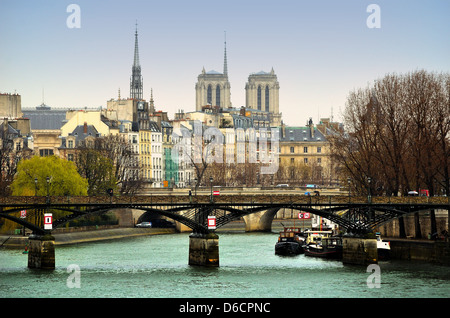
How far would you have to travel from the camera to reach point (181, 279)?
75062mm

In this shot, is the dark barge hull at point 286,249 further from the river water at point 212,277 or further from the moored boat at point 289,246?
the river water at point 212,277

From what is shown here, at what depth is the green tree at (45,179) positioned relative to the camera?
11200 centimetres

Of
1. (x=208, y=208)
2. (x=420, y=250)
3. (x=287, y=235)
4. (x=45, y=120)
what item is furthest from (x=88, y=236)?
(x=45, y=120)

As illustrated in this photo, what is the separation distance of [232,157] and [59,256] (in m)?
105

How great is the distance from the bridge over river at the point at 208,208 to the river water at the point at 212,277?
1591 mm

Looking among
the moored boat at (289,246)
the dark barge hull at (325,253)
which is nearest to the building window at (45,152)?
the moored boat at (289,246)

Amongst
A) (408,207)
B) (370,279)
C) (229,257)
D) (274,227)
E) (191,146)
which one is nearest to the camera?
(370,279)

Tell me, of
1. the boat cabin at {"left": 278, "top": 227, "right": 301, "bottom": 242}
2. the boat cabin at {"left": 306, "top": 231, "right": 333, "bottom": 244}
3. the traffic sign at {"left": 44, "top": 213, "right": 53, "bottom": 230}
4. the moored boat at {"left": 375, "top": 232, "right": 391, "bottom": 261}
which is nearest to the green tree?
the boat cabin at {"left": 278, "top": 227, "right": 301, "bottom": 242}

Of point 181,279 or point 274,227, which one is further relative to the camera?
point 274,227

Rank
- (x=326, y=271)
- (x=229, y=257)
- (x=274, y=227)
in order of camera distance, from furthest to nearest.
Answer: (x=274, y=227) → (x=229, y=257) → (x=326, y=271)

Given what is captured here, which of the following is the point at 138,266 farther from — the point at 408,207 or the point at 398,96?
the point at 398,96

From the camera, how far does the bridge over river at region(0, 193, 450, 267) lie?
8150cm
